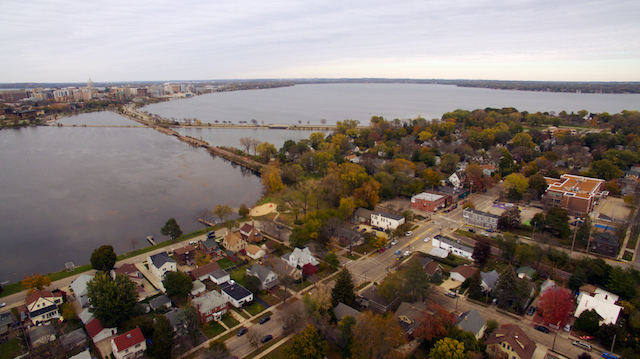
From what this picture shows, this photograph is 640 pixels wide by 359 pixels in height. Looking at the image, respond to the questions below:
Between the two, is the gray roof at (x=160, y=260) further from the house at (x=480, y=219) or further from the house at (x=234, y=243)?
the house at (x=480, y=219)

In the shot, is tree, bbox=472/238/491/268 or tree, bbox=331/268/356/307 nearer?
tree, bbox=331/268/356/307

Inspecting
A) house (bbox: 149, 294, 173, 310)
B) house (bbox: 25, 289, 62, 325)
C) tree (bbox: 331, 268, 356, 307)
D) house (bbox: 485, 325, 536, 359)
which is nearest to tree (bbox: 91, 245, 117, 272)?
house (bbox: 25, 289, 62, 325)

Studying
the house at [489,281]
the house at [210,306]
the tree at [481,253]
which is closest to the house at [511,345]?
the house at [489,281]

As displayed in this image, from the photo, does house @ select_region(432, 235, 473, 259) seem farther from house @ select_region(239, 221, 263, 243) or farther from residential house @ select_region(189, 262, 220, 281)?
residential house @ select_region(189, 262, 220, 281)

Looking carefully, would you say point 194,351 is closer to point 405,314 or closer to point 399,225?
point 405,314

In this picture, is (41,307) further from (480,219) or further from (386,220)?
(480,219)
